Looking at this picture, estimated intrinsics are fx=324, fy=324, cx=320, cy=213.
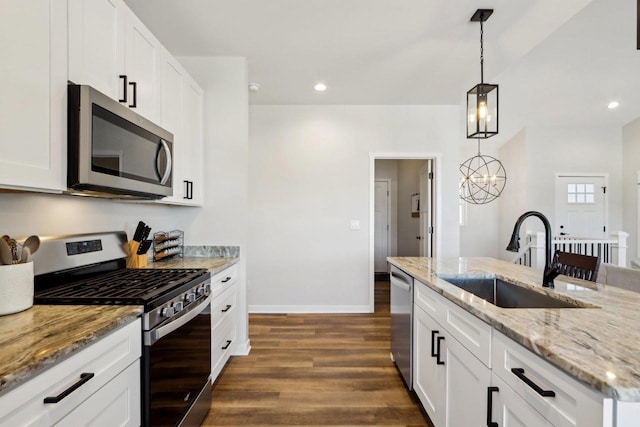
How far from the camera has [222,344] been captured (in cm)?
Answer: 236

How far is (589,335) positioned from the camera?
0.93 m

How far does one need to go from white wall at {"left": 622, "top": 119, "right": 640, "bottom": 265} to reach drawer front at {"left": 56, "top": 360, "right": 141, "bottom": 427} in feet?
26.2

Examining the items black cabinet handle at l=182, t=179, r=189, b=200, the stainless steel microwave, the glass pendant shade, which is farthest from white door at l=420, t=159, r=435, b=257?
the stainless steel microwave

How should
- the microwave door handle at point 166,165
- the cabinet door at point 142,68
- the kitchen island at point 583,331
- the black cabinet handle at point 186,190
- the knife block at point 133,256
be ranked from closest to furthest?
the kitchen island at point 583,331
the cabinet door at point 142,68
the microwave door handle at point 166,165
the knife block at point 133,256
the black cabinet handle at point 186,190

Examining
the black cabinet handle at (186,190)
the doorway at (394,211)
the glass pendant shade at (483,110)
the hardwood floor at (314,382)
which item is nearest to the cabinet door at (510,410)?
the hardwood floor at (314,382)

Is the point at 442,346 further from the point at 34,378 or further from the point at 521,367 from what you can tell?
the point at 34,378

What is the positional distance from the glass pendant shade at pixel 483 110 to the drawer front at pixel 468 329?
140cm

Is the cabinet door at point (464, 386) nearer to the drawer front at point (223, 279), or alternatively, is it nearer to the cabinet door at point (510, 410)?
the cabinet door at point (510, 410)

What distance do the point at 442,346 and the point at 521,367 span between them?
0.67 metres

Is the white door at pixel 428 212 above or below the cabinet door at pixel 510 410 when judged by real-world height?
above

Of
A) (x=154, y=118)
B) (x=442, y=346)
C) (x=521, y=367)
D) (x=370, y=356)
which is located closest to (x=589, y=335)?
(x=521, y=367)

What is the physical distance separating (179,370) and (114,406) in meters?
0.44

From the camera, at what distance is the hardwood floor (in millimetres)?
1963

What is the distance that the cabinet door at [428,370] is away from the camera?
1.62m
